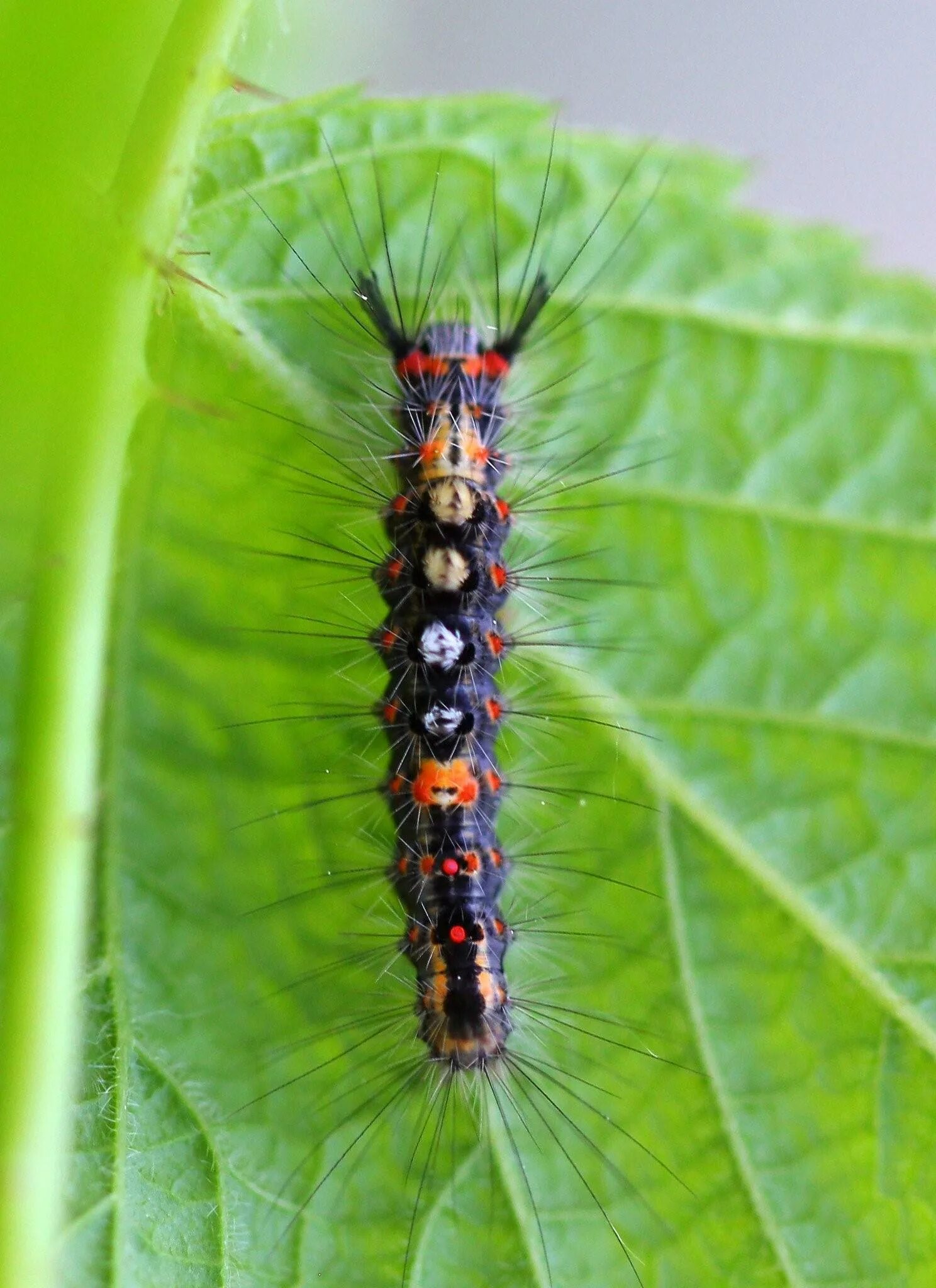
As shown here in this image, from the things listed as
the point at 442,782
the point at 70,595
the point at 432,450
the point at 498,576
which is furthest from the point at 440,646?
the point at 70,595

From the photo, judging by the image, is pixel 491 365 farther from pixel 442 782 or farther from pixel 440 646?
pixel 442 782

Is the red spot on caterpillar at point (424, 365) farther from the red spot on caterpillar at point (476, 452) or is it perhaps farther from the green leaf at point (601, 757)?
the red spot on caterpillar at point (476, 452)

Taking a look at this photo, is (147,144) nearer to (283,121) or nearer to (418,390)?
(283,121)

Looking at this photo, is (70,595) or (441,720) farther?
(441,720)

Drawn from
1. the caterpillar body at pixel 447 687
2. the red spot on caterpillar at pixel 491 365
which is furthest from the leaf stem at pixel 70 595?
the red spot on caterpillar at pixel 491 365

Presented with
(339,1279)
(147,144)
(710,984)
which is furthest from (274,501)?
(339,1279)

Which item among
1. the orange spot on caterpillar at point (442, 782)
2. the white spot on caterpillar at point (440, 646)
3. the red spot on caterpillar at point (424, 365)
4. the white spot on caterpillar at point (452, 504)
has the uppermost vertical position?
the red spot on caterpillar at point (424, 365)

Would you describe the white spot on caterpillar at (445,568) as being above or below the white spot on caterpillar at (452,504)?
below
